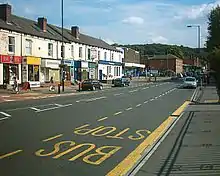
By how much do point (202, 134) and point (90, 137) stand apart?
3.81 m

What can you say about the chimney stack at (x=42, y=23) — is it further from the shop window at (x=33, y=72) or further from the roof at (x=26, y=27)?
the shop window at (x=33, y=72)

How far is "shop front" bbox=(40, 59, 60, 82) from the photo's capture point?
5231 cm

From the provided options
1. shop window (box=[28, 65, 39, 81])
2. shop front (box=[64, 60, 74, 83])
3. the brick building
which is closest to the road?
shop window (box=[28, 65, 39, 81])

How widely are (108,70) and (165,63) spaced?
95.1 meters

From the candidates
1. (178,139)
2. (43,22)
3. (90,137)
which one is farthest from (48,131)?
(43,22)

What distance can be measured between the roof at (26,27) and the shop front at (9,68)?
319 cm

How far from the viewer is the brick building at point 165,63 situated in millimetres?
168500

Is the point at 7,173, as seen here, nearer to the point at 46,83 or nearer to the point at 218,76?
the point at 218,76

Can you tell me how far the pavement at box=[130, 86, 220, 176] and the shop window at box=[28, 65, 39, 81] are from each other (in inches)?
1364

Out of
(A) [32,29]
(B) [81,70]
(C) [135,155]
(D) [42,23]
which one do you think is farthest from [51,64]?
(C) [135,155]

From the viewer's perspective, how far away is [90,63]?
7000 cm

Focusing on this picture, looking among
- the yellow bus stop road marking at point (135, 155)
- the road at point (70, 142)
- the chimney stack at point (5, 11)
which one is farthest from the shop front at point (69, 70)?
the yellow bus stop road marking at point (135, 155)

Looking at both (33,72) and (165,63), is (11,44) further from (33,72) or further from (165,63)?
(165,63)

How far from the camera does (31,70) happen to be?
4919 cm
